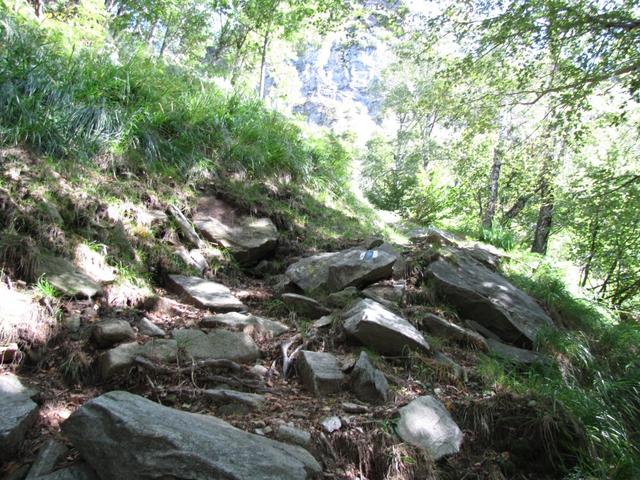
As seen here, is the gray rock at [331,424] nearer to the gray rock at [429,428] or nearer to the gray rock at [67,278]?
the gray rock at [429,428]

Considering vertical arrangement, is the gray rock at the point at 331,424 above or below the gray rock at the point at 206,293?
below

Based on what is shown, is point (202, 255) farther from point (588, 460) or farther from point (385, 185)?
point (385, 185)

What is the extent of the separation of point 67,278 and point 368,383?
2.30 metres

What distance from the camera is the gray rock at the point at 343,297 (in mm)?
3988

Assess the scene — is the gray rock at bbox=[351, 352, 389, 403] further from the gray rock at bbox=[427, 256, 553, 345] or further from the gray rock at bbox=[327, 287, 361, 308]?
the gray rock at bbox=[427, 256, 553, 345]

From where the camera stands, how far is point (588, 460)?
263 cm

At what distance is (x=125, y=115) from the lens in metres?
4.72

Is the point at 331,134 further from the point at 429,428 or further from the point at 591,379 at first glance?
the point at 429,428

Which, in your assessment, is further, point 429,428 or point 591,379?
point 591,379

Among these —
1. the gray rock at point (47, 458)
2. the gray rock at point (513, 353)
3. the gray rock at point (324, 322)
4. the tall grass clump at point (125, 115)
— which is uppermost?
the tall grass clump at point (125, 115)

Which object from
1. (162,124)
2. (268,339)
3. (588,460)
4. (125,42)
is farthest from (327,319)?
(125,42)

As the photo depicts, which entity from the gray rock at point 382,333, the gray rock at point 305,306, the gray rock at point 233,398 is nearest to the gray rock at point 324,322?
the gray rock at point 305,306

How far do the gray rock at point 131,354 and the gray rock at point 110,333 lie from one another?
3.3 inches

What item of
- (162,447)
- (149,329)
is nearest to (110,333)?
(149,329)
